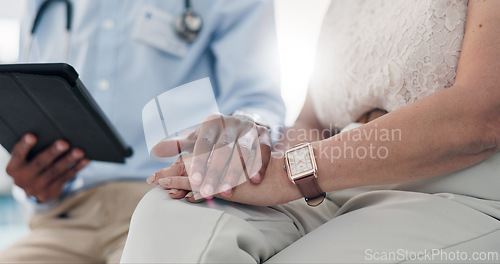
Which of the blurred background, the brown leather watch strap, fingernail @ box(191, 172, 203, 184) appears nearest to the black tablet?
the blurred background

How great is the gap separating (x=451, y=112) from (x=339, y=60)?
0.96ft

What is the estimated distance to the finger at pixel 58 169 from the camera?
32.6 inches

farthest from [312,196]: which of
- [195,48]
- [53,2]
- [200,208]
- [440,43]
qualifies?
[53,2]

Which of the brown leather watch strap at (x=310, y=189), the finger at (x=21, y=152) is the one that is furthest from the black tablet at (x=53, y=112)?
the brown leather watch strap at (x=310, y=189)

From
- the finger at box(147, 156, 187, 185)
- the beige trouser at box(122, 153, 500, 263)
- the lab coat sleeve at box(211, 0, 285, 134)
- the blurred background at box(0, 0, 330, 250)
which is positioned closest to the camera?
the beige trouser at box(122, 153, 500, 263)

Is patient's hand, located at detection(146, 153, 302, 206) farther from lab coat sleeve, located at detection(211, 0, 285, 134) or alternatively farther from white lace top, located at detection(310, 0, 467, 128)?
lab coat sleeve, located at detection(211, 0, 285, 134)

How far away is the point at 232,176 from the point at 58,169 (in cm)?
47

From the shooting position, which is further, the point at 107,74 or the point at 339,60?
the point at 107,74

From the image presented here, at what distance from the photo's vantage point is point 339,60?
770 mm

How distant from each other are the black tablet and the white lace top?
40 centimetres

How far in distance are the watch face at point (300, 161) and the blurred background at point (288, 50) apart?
367 mm

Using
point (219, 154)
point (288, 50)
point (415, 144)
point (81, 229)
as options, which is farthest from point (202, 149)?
point (288, 50)

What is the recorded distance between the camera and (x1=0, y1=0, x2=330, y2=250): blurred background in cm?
112

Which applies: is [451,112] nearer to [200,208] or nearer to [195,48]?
[200,208]
